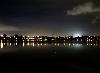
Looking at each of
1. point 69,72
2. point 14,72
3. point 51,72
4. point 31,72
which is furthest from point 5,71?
point 69,72

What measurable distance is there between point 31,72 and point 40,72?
3.01 meters

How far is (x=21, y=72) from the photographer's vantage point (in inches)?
2266

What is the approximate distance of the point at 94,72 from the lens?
59.9 meters

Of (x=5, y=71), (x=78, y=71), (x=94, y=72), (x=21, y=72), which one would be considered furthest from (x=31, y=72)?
(x=94, y=72)

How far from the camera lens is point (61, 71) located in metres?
59.7

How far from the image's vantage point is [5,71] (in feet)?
190

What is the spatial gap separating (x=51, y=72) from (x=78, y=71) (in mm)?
6862

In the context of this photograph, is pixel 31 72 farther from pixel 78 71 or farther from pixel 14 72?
pixel 78 71

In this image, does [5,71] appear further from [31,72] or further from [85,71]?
[85,71]

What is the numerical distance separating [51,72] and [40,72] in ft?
9.25

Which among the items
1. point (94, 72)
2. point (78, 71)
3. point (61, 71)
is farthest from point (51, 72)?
point (94, 72)

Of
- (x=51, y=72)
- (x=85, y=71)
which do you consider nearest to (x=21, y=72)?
(x=51, y=72)

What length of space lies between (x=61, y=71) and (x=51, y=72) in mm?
2599

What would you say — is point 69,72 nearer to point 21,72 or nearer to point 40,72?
point 40,72
